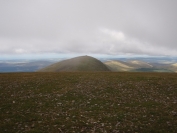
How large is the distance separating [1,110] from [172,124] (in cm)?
2043

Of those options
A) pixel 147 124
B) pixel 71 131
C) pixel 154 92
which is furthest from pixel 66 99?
pixel 154 92

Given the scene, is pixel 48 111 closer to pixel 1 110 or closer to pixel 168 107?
pixel 1 110

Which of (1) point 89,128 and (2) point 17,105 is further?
(2) point 17,105

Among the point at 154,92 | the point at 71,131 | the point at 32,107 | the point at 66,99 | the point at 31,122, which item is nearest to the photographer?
the point at 71,131

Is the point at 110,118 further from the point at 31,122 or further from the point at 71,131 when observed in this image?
the point at 31,122

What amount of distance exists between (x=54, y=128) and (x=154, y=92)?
21.9 metres

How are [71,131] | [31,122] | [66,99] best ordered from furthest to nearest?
[66,99] → [31,122] → [71,131]

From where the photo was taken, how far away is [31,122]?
16.1 meters

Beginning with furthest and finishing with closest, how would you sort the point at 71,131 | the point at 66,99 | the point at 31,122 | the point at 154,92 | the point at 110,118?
the point at 154,92 → the point at 66,99 → the point at 110,118 → the point at 31,122 → the point at 71,131

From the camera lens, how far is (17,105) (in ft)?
71.0

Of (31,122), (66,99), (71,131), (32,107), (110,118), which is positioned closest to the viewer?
(71,131)

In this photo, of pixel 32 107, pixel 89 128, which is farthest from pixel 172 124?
pixel 32 107

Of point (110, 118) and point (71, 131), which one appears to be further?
point (110, 118)

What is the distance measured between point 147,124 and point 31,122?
12295 millimetres
